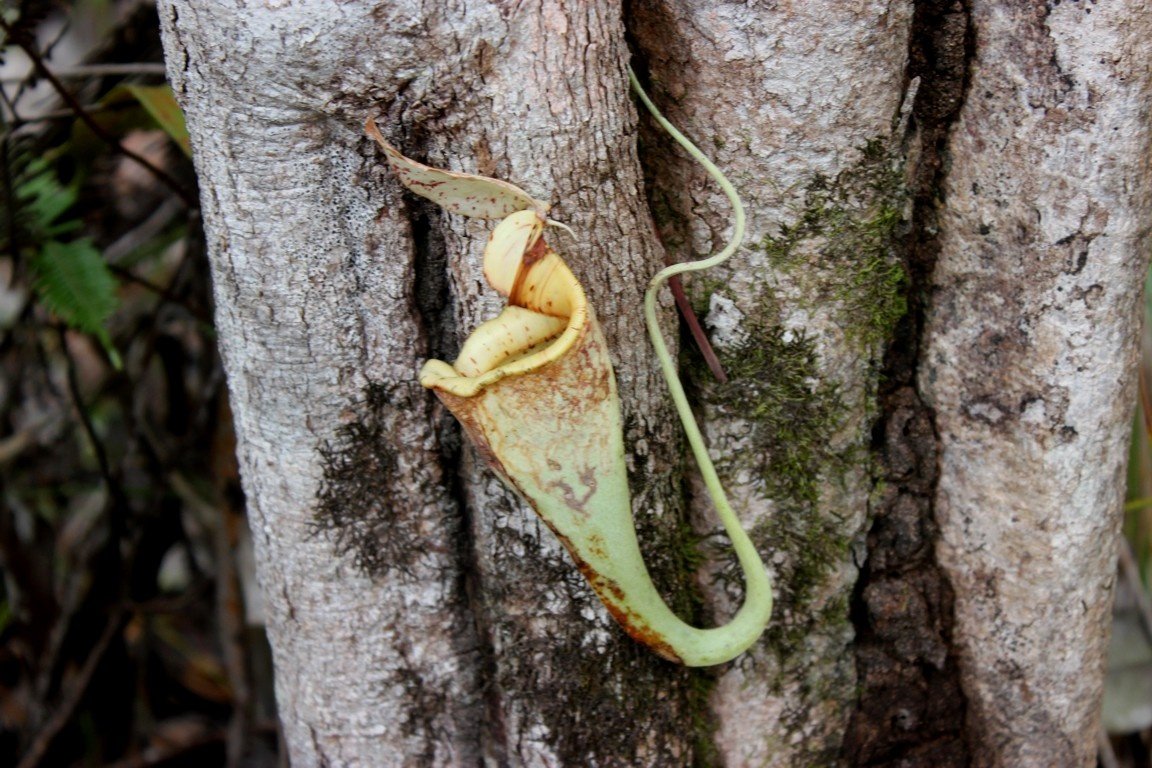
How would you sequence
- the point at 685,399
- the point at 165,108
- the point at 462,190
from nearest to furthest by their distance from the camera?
the point at 462,190, the point at 685,399, the point at 165,108

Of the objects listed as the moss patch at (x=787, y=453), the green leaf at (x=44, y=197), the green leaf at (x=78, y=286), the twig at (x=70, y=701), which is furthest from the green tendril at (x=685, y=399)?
the twig at (x=70, y=701)

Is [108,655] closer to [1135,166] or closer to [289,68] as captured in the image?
[289,68]

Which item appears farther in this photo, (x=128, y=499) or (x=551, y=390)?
(x=128, y=499)

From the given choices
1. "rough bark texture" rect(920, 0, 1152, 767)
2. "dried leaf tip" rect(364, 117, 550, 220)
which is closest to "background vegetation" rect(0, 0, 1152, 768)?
"rough bark texture" rect(920, 0, 1152, 767)

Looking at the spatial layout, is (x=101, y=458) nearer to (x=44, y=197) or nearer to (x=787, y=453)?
(x=44, y=197)

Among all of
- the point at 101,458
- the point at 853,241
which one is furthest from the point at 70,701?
the point at 853,241

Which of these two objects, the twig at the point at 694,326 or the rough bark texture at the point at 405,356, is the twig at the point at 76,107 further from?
the twig at the point at 694,326

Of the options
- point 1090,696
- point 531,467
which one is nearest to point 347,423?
point 531,467
